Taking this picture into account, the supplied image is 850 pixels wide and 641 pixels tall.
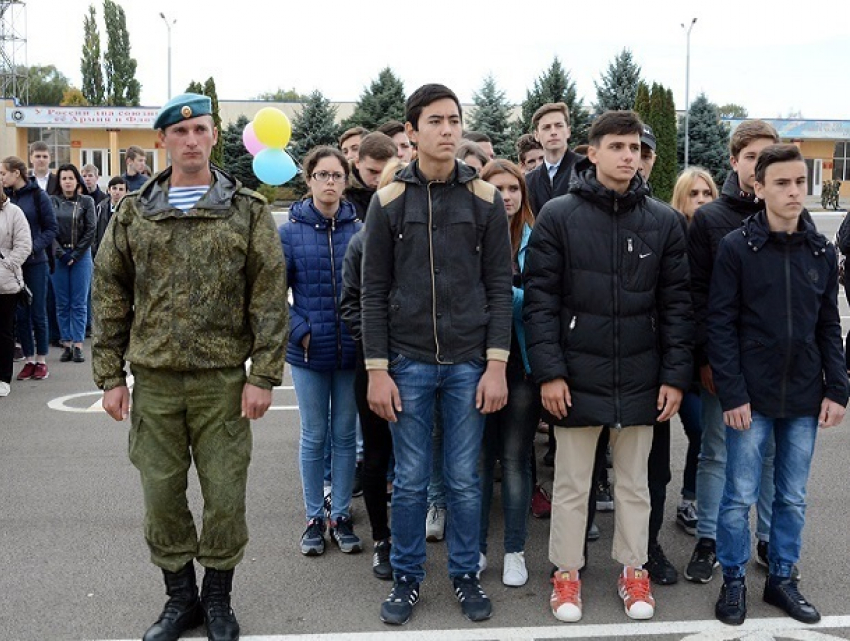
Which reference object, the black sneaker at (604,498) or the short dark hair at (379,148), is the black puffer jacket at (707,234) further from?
the short dark hair at (379,148)

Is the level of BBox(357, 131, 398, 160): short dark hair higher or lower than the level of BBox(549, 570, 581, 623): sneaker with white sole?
higher

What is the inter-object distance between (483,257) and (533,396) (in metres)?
0.76

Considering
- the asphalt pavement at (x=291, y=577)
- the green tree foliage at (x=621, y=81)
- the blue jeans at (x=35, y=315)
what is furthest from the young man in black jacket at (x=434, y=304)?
the green tree foliage at (x=621, y=81)

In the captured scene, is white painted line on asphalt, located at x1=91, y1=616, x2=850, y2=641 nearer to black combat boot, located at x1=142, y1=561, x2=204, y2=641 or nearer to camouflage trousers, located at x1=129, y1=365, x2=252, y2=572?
black combat boot, located at x1=142, y1=561, x2=204, y2=641

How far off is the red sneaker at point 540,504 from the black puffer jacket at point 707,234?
149 cm

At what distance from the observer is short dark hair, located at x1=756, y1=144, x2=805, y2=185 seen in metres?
4.06

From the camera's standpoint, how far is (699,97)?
133 ft

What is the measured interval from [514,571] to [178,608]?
1.59m

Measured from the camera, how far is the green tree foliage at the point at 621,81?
37812 millimetres

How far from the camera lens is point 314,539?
4859 mm

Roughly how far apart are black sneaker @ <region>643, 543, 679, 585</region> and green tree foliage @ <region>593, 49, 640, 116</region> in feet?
115

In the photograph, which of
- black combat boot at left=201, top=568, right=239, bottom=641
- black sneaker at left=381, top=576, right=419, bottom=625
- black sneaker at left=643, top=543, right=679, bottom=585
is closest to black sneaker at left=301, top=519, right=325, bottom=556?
black sneaker at left=381, top=576, right=419, bottom=625

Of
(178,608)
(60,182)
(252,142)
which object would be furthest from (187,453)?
(252,142)

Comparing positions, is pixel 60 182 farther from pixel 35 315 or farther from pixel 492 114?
pixel 492 114
